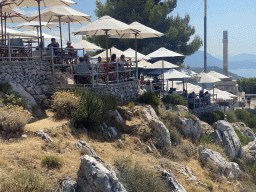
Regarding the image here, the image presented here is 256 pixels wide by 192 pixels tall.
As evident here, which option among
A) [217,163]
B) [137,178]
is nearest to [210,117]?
[217,163]

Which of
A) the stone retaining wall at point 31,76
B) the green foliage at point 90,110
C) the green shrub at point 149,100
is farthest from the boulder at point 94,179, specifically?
the green shrub at point 149,100

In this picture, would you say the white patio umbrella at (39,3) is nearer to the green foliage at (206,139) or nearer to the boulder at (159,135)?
the boulder at (159,135)

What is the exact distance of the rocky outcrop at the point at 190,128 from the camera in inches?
642

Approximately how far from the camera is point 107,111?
12547 millimetres

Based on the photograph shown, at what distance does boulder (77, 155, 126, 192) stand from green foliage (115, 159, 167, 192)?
1047 mm

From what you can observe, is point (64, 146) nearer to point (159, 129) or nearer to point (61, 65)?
point (159, 129)

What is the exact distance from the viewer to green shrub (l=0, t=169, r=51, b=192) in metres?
6.89

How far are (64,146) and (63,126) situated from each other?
4.41ft

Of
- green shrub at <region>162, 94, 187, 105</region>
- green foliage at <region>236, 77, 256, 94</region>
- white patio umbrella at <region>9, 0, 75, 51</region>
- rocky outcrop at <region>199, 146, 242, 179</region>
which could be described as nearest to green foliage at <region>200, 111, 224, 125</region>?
green shrub at <region>162, 94, 187, 105</region>

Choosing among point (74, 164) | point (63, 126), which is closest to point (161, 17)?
point (63, 126)

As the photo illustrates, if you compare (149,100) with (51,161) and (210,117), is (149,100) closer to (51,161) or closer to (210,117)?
(210,117)

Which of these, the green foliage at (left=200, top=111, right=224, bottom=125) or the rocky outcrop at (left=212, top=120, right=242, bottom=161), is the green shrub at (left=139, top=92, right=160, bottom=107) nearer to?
the rocky outcrop at (left=212, top=120, right=242, bottom=161)

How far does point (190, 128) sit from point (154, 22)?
1653cm

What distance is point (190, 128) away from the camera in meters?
16.9
